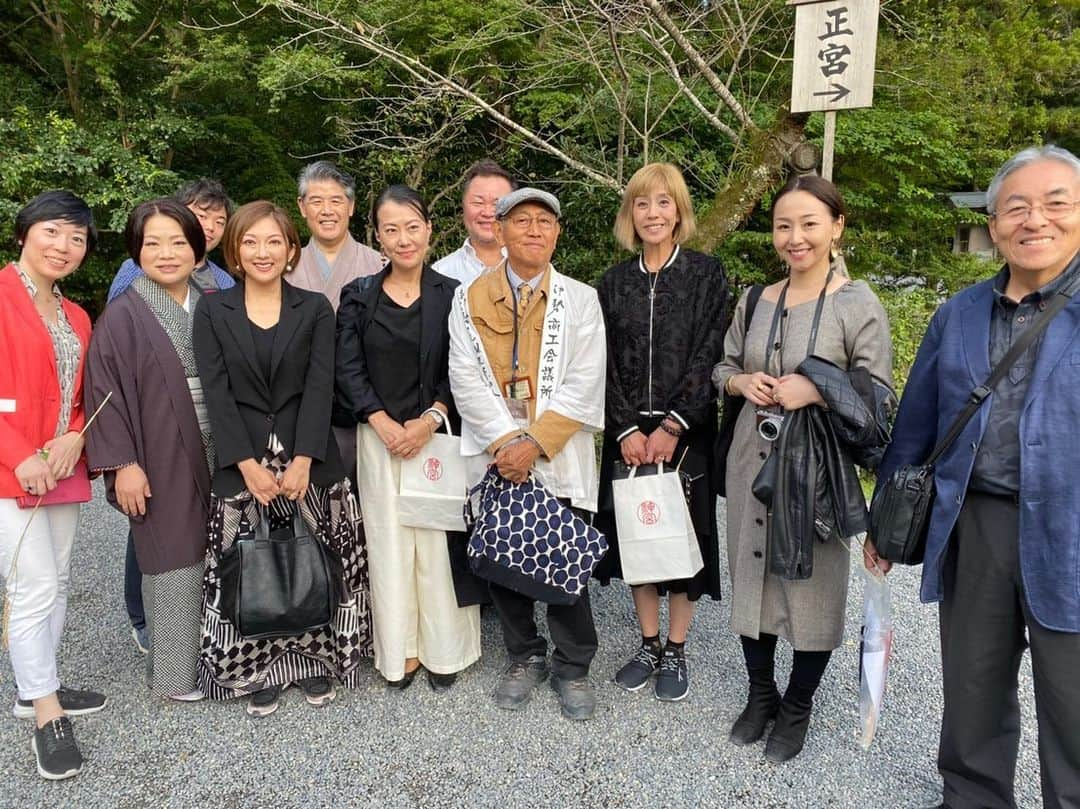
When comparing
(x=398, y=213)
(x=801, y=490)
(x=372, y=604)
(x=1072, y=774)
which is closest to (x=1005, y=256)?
(x=801, y=490)

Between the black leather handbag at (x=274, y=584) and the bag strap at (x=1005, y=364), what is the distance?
7.96ft

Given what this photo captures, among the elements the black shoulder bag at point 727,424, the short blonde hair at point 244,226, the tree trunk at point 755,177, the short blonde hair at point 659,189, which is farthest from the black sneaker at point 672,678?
the tree trunk at point 755,177

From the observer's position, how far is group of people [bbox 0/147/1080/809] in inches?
99.0

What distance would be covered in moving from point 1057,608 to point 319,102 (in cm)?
1037

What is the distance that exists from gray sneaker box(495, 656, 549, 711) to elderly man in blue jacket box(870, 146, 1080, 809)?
64.8 inches

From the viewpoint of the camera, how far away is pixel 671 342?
9.91 ft

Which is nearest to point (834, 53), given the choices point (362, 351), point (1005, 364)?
point (1005, 364)

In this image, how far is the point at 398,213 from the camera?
10.1 ft

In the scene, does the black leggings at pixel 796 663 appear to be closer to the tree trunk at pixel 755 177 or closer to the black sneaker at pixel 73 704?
the black sneaker at pixel 73 704

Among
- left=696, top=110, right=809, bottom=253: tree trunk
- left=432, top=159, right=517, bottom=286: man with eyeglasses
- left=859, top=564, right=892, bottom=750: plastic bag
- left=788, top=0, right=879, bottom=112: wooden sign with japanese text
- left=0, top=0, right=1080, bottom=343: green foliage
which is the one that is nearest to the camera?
left=859, top=564, right=892, bottom=750: plastic bag

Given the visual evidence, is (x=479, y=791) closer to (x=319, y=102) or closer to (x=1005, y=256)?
(x=1005, y=256)

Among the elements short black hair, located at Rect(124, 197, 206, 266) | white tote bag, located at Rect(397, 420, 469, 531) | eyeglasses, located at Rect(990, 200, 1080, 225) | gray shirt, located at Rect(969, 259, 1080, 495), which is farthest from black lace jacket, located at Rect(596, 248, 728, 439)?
short black hair, located at Rect(124, 197, 206, 266)

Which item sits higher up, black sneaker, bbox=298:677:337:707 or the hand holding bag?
the hand holding bag

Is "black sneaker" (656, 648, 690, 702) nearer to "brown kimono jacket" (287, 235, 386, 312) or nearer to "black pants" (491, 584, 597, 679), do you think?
"black pants" (491, 584, 597, 679)
